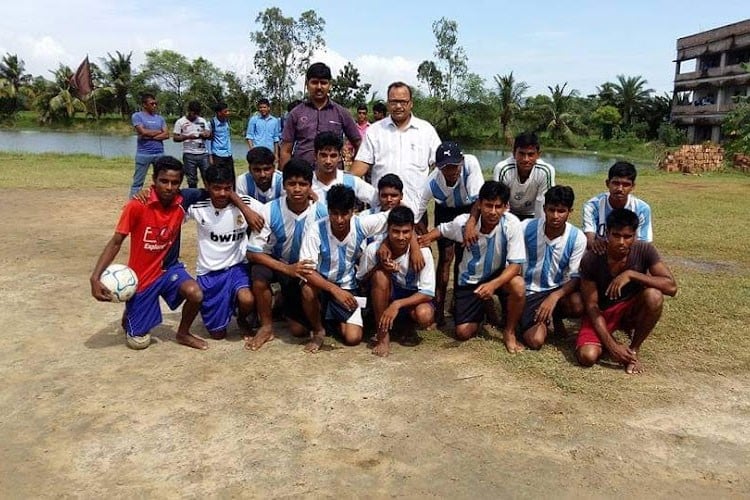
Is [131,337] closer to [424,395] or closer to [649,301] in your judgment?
[424,395]

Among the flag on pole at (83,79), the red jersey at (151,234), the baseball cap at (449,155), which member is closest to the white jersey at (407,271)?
the baseball cap at (449,155)

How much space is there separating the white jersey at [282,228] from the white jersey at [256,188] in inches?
11.1

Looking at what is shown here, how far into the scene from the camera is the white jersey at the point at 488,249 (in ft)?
14.0

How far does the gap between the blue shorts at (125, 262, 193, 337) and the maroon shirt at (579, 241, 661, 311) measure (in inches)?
108

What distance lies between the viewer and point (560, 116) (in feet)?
149

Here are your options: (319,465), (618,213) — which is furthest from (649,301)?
(319,465)

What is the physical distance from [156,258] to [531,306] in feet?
8.74

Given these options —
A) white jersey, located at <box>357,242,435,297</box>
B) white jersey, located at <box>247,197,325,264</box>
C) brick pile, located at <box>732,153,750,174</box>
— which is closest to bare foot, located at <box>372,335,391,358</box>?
white jersey, located at <box>357,242,435,297</box>

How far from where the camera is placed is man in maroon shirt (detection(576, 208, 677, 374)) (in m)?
3.86

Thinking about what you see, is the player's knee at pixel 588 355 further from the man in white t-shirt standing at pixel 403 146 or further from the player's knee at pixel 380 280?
the man in white t-shirt standing at pixel 403 146

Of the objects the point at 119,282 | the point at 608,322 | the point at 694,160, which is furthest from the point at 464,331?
the point at 694,160

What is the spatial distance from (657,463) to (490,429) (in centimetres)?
77

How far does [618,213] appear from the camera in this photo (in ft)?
12.7

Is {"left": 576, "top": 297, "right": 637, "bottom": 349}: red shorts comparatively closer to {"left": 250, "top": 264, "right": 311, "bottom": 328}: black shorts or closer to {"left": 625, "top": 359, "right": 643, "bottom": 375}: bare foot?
{"left": 625, "top": 359, "right": 643, "bottom": 375}: bare foot
